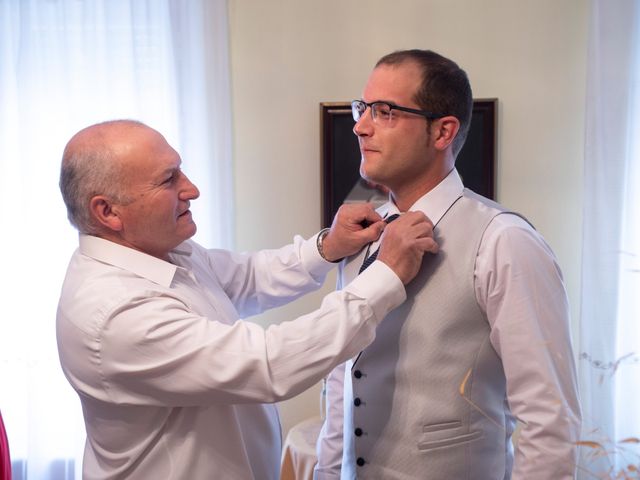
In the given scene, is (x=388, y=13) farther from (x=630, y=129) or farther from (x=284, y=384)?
(x=284, y=384)

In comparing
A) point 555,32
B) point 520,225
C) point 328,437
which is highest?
point 555,32

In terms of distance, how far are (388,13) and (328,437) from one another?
2196 millimetres

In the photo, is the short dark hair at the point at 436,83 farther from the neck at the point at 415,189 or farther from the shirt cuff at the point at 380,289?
the shirt cuff at the point at 380,289

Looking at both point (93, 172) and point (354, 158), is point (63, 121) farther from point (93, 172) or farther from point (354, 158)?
point (93, 172)

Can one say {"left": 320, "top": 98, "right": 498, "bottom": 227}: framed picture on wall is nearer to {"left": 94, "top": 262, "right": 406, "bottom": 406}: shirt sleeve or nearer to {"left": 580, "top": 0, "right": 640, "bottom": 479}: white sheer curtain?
{"left": 580, "top": 0, "right": 640, "bottom": 479}: white sheer curtain

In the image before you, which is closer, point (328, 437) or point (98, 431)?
point (98, 431)

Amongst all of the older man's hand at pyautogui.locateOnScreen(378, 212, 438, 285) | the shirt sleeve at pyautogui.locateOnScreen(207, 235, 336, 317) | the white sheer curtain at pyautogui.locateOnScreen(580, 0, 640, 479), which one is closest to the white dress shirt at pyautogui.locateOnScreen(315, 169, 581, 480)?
the older man's hand at pyautogui.locateOnScreen(378, 212, 438, 285)

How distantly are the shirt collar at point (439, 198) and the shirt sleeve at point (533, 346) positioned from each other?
19 cm

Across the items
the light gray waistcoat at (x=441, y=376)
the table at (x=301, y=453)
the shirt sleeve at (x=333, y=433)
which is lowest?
the table at (x=301, y=453)

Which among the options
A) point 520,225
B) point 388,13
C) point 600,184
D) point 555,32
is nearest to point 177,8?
point 388,13

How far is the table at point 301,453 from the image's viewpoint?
9.08ft

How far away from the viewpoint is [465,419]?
5.19 feet

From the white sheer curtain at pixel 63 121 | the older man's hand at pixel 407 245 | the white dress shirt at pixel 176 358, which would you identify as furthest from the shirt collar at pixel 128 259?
the white sheer curtain at pixel 63 121

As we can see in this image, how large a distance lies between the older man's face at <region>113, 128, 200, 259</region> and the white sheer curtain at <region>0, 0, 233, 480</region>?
5.61ft
